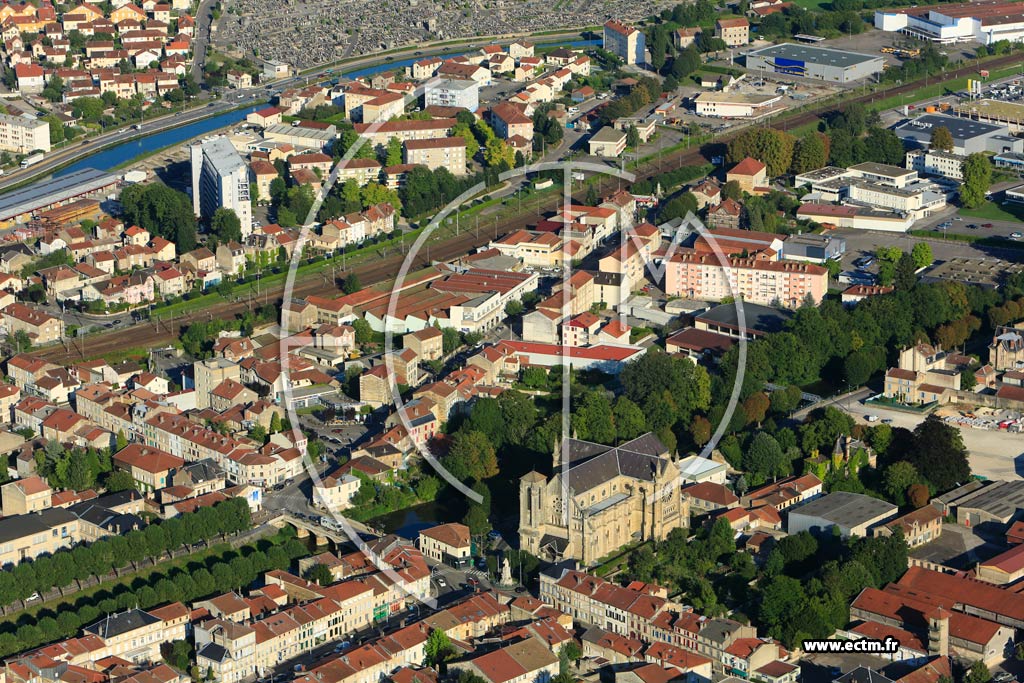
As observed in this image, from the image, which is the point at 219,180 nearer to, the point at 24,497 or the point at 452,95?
the point at 452,95

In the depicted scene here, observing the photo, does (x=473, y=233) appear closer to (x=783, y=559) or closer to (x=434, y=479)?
(x=434, y=479)

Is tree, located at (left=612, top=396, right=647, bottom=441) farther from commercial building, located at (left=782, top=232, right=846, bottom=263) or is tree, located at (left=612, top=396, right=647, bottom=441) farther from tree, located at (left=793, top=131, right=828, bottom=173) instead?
tree, located at (left=793, top=131, right=828, bottom=173)

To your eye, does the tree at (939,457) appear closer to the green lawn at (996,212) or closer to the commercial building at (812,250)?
the commercial building at (812,250)

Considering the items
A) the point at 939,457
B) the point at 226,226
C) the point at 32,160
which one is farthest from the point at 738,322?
the point at 32,160

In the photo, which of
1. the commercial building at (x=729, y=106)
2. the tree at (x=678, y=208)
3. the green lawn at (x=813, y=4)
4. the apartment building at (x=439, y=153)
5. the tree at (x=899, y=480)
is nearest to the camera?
the tree at (x=899, y=480)

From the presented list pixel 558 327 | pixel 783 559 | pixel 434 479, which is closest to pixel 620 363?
pixel 558 327

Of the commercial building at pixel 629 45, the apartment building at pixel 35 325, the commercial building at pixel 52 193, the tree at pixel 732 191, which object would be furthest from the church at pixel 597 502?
the commercial building at pixel 629 45
